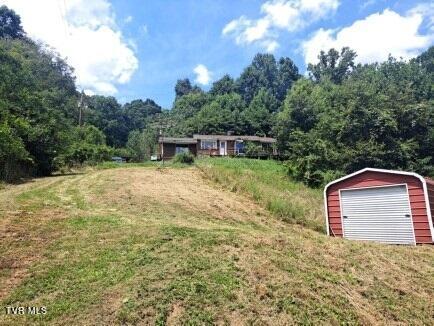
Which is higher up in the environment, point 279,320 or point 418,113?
point 418,113

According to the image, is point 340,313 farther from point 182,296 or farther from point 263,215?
point 263,215

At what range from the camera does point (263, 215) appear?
54.7 ft

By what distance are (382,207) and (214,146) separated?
32.8 m

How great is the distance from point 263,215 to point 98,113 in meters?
54.6

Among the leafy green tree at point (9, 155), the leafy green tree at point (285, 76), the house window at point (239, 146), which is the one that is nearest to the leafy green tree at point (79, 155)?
the leafy green tree at point (9, 155)

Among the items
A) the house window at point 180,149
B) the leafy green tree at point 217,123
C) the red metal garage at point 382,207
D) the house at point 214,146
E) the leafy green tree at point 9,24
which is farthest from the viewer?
the leafy green tree at point 9,24

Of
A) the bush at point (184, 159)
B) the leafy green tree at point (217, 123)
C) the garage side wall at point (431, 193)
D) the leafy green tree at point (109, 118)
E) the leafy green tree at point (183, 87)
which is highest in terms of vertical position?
the leafy green tree at point (183, 87)

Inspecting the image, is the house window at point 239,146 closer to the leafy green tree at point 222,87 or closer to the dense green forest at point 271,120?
the dense green forest at point 271,120

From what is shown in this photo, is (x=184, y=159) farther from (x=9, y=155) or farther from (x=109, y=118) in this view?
(x=109, y=118)

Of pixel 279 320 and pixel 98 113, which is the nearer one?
pixel 279 320

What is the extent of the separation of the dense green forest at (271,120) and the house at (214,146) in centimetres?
288

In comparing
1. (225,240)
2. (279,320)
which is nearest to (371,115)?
(225,240)

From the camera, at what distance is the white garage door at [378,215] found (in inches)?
504

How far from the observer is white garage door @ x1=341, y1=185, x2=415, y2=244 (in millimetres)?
12797
